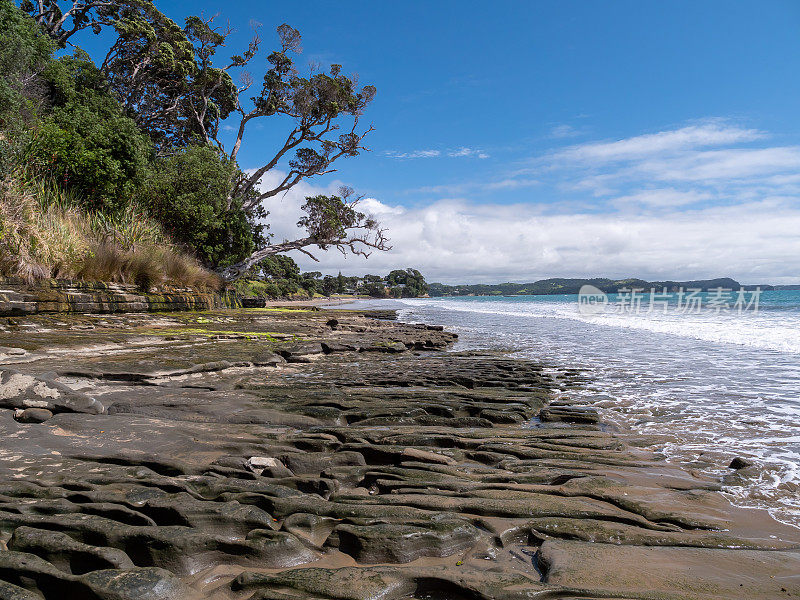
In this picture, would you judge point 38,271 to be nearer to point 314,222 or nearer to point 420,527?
point 420,527

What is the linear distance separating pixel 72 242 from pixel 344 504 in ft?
48.7

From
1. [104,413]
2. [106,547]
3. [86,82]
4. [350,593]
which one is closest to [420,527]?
[350,593]

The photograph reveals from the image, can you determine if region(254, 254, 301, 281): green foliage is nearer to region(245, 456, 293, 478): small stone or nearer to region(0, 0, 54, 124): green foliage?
region(0, 0, 54, 124): green foliage

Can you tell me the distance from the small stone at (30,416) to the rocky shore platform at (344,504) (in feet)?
0.05

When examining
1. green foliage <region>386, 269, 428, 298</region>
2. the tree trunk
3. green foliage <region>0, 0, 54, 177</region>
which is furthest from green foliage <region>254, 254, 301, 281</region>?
green foliage <region>386, 269, 428, 298</region>

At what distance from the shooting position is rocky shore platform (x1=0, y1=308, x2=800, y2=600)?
2.21m

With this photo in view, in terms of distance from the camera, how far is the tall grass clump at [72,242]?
469 inches

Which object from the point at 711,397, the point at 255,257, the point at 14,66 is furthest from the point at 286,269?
the point at 711,397

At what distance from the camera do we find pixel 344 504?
2996mm

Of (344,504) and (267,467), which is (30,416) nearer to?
(267,467)

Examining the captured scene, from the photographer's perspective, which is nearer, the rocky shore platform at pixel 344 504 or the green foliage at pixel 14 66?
the rocky shore platform at pixel 344 504

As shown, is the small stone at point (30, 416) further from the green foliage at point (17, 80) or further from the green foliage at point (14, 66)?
the green foliage at point (14, 66)

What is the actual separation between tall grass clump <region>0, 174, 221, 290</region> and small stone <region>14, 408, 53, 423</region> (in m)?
9.43

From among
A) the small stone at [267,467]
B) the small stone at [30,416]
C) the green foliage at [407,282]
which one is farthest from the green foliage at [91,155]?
the green foliage at [407,282]
